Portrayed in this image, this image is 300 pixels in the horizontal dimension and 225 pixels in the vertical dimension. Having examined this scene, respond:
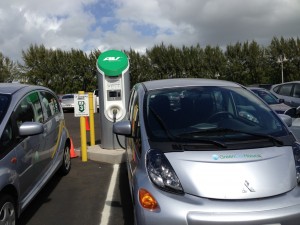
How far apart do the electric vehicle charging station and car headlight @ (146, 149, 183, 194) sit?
5077mm

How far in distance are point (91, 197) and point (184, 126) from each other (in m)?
2.52

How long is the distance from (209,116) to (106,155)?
4.34 meters

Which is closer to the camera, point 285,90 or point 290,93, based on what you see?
point 290,93

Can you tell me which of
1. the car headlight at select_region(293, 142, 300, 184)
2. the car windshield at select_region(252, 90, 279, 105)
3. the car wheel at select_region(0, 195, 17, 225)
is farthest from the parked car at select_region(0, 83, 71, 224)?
the car windshield at select_region(252, 90, 279, 105)

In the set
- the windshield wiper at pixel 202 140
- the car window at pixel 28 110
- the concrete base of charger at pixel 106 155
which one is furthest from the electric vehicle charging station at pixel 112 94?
the windshield wiper at pixel 202 140

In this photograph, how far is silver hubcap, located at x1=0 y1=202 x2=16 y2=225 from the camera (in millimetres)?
3889

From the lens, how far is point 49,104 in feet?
21.1

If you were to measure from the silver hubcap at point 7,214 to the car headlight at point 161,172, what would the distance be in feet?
5.22

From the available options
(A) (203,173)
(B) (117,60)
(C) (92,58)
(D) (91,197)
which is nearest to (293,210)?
(A) (203,173)

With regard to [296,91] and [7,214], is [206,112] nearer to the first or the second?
[7,214]

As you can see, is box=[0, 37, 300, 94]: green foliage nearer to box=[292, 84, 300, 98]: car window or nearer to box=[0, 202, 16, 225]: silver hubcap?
box=[292, 84, 300, 98]: car window

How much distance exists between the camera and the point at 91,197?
19.0 ft

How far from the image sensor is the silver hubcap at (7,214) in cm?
389

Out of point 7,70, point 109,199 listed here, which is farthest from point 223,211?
point 7,70
